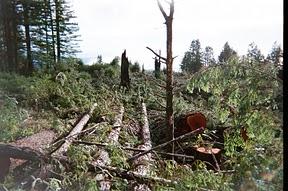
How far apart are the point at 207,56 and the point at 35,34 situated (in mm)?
502

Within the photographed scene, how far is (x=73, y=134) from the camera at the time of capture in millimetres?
1304

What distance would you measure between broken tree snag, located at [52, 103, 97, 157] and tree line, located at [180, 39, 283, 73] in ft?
1.41

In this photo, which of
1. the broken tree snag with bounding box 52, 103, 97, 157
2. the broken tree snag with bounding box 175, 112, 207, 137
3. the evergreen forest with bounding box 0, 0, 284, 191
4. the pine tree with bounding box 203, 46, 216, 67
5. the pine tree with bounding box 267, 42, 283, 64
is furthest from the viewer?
the broken tree snag with bounding box 175, 112, 207, 137

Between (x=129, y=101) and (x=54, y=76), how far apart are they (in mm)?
334

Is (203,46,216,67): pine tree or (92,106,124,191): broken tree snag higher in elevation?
(203,46,216,67): pine tree

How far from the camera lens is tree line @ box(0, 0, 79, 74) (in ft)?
3.40

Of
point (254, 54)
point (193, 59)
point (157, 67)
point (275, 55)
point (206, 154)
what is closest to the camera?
point (275, 55)

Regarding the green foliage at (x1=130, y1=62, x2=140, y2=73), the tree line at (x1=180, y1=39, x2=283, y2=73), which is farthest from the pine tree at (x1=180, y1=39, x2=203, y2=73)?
the green foliage at (x1=130, y1=62, x2=140, y2=73)

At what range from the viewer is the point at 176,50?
46.3 inches

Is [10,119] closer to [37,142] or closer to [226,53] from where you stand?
[37,142]

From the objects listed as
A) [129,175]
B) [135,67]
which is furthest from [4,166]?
[135,67]

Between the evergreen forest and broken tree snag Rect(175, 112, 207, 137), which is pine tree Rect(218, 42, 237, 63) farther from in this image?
broken tree snag Rect(175, 112, 207, 137)

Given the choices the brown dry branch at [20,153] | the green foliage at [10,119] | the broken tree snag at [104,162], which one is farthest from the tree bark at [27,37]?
the broken tree snag at [104,162]

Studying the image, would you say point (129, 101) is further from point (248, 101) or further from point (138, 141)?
point (248, 101)
